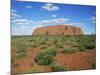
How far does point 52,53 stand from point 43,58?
131mm

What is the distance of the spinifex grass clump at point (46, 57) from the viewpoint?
87.5 inches

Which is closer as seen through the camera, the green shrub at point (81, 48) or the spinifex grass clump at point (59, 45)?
the spinifex grass clump at point (59, 45)

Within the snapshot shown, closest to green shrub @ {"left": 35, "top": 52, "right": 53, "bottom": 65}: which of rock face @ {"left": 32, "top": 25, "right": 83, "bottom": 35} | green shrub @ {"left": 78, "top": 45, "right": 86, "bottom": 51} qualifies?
rock face @ {"left": 32, "top": 25, "right": 83, "bottom": 35}

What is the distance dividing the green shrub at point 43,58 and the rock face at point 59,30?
0.89 ft

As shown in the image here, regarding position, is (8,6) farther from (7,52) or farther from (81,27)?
(81,27)

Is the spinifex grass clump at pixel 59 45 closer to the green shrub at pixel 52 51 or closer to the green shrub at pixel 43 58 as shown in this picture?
the green shrub at pixel 52 51

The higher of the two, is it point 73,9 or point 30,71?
point 73,9

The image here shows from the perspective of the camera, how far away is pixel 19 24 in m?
2.15

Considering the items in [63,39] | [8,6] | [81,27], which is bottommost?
[63,39]

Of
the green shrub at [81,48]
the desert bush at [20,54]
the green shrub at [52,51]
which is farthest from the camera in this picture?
the green shrub at [81,48]

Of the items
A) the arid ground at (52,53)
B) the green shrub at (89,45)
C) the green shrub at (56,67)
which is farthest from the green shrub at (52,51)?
the green shrub at (89,45)

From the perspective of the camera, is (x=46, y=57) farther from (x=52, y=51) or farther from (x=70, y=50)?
(x=70, y=50)

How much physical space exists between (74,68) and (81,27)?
555 mm
